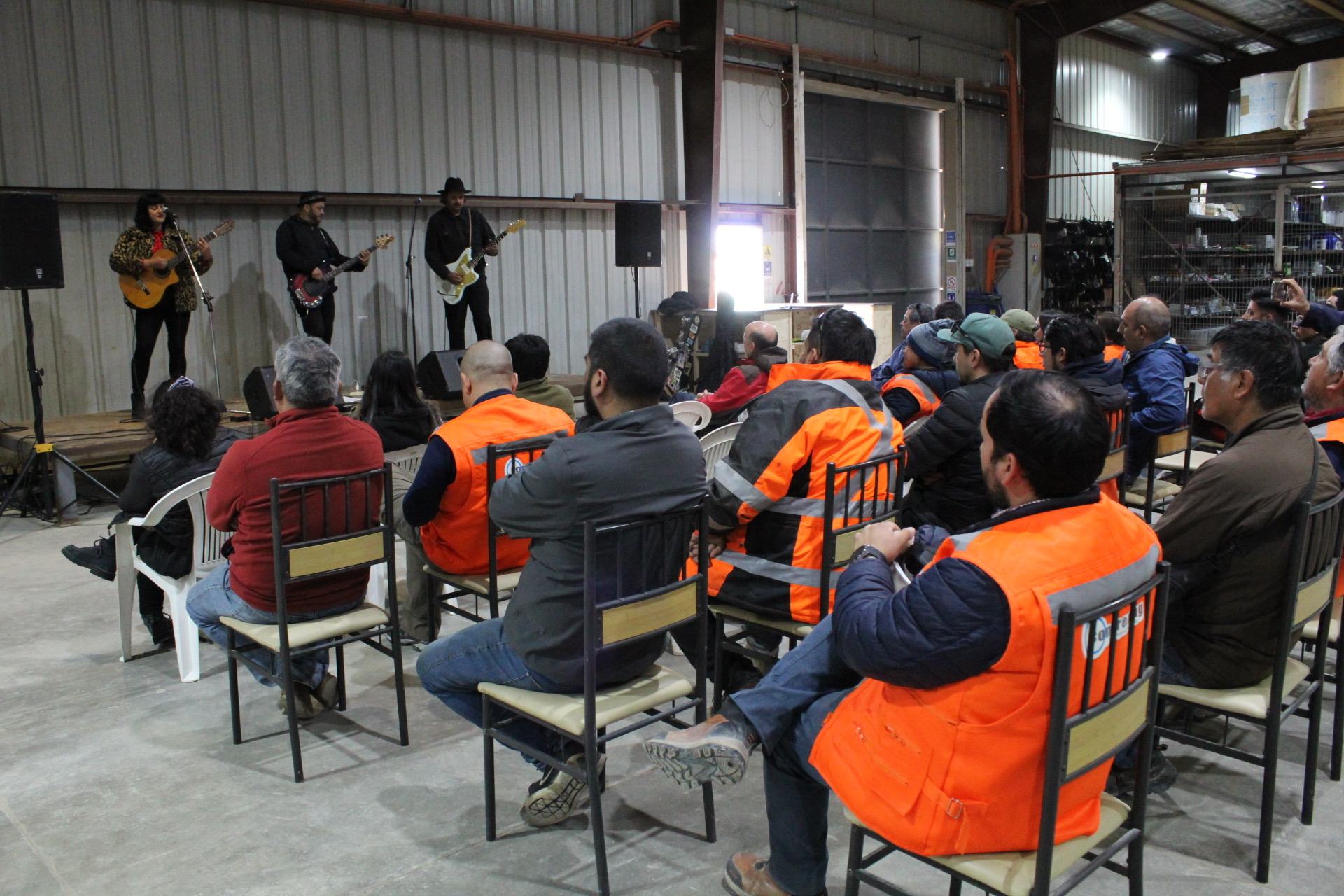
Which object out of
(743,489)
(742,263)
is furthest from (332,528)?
(742,263)

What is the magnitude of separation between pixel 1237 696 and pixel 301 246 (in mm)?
6649

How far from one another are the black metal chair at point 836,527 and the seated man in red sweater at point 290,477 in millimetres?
1073

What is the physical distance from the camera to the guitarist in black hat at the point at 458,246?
324 inches

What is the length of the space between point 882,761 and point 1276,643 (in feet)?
3.89

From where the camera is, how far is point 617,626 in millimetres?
2242

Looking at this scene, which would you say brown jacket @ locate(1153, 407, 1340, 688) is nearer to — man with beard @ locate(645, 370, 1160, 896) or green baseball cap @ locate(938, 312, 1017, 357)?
man with beard @ locate(645, 370, 1160, 896)

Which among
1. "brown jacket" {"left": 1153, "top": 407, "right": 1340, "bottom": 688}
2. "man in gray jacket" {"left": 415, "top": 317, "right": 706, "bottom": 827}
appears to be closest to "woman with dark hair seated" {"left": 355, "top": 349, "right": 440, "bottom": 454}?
"man in gray jacket" {"left": 415, "top": 317, "right": 706, "bottom": 827}

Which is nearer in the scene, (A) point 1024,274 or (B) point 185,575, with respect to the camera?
(B) point 185,575

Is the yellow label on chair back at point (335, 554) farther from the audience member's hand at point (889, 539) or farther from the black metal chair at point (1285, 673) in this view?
the black metal chair at point (1285, 673)

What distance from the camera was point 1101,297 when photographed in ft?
47.6

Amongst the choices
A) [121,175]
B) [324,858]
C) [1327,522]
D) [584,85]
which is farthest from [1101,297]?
[324,858]

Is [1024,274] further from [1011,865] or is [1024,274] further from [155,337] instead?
[1011,865]

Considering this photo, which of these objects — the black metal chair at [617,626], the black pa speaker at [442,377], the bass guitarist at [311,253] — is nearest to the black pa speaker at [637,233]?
the black pa speaker at [442,377]

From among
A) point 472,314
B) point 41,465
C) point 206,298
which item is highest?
point 206,298
